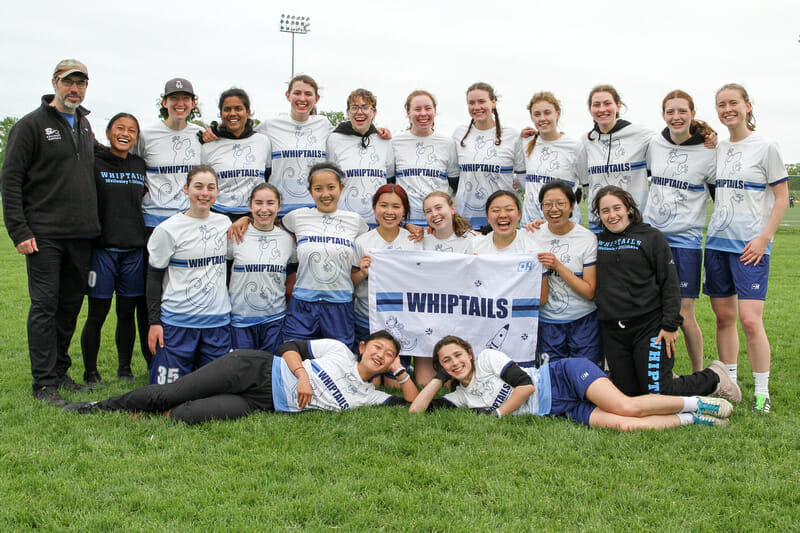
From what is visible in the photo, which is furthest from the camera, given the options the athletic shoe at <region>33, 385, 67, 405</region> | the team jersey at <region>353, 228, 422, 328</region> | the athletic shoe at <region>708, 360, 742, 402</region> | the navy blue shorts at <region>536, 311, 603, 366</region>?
the team jersey at <region>353, 228, 422, 328</region>

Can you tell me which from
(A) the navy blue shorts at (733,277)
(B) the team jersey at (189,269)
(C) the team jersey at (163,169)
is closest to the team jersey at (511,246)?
(A) the navy blue shorts at (733,277)

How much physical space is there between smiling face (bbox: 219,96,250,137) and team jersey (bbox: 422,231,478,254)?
229 centimetres

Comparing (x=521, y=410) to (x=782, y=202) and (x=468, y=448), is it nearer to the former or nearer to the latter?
(x=468, y=448)

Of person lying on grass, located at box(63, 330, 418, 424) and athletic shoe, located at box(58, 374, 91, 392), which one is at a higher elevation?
person lying on grass, located at box(63, 330, 418, 424)

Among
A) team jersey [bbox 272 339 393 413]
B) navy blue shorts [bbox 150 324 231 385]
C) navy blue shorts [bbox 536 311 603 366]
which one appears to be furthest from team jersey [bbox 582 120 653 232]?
navy blue shorts [bbox 150 324 231 385]

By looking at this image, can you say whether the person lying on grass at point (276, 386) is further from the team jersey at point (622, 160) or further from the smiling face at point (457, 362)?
the team jersey at point (622, 160)

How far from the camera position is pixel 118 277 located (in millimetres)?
6004

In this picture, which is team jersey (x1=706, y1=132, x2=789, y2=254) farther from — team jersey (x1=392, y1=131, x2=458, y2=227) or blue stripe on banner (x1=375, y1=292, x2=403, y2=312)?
blue stripe on banner (x1=375, y1=292, x2=403, y2=312)

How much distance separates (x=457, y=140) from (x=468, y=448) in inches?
147

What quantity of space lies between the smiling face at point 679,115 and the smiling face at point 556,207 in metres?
1.27

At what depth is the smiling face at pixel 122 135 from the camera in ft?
19.1

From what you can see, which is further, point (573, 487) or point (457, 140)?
point (457, 140)

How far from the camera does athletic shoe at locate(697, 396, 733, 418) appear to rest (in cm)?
476

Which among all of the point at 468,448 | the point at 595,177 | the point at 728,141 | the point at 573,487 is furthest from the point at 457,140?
the point at 573,487
